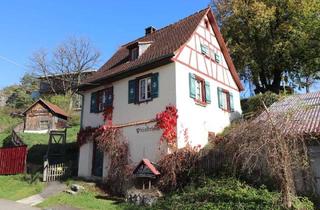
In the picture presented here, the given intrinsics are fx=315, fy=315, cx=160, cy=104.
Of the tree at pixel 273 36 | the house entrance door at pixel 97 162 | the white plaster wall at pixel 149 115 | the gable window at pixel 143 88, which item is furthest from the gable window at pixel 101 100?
the tree at pixel 273 36

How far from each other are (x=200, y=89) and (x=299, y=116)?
648 cm

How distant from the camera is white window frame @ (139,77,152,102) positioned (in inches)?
680

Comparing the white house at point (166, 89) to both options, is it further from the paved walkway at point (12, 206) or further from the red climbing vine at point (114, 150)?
the paved walkway at point (12, 206)

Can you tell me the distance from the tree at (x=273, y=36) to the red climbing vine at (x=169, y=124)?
1471cm

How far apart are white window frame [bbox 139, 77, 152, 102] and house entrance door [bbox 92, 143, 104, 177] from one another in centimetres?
437

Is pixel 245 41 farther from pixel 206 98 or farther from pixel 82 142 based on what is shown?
pixel 82 142

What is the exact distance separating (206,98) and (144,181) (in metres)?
6.51

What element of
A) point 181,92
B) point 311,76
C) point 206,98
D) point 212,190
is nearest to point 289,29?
point 311,76

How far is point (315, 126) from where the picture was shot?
39.4 ft

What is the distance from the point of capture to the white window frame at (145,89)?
17266mm

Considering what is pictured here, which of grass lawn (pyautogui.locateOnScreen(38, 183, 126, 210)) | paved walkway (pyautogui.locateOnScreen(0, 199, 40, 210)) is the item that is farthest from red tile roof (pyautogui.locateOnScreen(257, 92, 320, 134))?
paved walkway (pyautogui.locateOnScreen(0, 199, 40, 210))

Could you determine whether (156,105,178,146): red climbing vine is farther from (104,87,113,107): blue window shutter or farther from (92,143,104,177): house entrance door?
(92,143,104,177): house entrance door

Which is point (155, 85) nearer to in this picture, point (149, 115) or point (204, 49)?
point (149, 115)

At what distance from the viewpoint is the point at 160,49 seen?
59.8 ft
